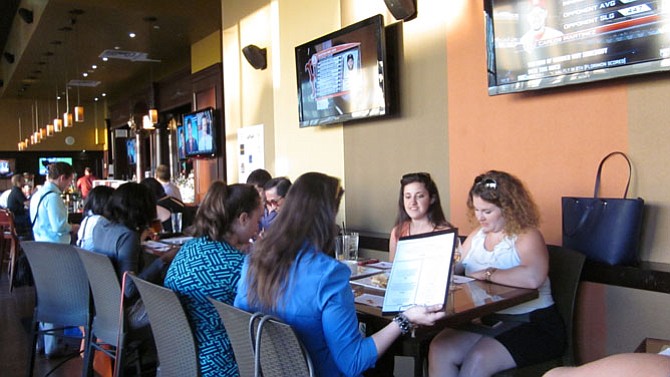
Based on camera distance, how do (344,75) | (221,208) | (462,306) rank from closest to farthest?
1. (462,306)
2. (221,208)
3. (344,75)

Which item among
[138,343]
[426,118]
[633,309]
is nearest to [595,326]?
[633,309]

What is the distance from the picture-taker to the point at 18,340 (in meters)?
4.45

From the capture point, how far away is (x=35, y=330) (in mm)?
3387

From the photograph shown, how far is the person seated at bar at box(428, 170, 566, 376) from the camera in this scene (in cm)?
229

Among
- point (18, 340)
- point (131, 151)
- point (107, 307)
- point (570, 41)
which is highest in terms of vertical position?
point (131, 151)

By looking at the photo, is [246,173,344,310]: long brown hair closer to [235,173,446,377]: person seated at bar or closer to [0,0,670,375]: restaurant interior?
[235,173,446,377]: person seated at bar

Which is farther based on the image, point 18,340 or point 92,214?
point 18,340

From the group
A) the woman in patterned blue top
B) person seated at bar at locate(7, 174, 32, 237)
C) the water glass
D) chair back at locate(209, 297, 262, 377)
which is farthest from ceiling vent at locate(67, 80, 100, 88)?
chair back at locate(209, 297, 262, 377)

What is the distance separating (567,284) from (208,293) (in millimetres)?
1555

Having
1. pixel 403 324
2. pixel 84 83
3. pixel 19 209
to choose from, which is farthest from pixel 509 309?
pixel 84 83

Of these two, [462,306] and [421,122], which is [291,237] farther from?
[421,122]

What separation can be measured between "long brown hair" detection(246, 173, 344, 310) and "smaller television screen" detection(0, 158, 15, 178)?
1803 centimetres

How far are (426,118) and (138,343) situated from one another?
86.9 inches

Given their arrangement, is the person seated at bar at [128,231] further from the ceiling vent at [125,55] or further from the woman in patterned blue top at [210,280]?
the ceiling vent at [125,55]
